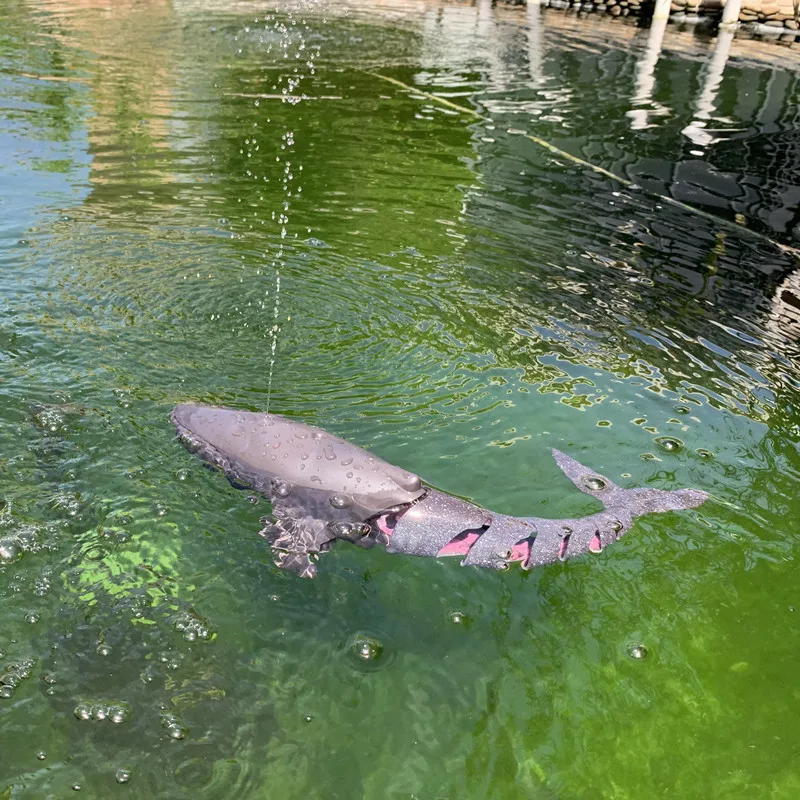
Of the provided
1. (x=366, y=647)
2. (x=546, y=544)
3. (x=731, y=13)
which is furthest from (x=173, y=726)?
(x=731, y=13)

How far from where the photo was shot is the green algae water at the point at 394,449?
3148 millimetres

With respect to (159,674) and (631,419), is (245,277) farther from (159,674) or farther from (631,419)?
(159,674)

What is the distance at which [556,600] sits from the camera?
3811mm

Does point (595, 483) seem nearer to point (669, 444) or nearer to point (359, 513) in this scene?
point (669, 444)

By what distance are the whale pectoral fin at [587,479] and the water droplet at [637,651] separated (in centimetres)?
96

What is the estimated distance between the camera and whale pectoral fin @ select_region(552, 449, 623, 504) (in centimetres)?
450

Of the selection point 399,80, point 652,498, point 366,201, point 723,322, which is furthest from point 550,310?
point 399,80

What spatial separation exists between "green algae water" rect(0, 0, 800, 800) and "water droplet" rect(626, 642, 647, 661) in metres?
0.02

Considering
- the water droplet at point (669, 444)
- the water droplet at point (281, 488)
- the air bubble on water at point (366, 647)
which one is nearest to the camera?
the air bubble on water at point (366, 647)

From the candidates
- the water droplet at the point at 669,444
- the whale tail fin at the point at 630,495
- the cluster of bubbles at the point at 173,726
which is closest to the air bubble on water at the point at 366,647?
the cluster of bubbles at the point at 173,726

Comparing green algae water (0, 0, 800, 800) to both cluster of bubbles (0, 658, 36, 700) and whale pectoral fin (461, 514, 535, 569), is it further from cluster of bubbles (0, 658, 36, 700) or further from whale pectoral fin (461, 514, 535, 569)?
whale pectoral fin (461, 514, 535, 569)

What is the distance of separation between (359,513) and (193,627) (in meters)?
0.94

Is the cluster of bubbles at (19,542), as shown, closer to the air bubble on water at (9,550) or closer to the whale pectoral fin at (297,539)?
the air bubble on water at (9,550)

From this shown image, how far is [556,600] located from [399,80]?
1329 centimetres
